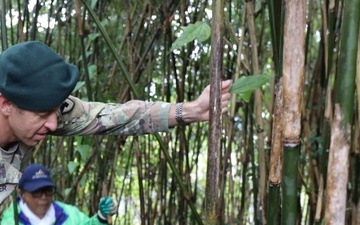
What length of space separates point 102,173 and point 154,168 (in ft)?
2.90

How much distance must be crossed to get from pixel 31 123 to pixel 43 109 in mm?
36

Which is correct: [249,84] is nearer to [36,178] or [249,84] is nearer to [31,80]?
[31,80]

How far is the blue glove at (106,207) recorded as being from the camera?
1.90 metres

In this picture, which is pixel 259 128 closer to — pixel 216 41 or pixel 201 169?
pixel 216 41

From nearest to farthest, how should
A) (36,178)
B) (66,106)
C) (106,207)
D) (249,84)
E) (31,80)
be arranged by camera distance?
(249,84) < (31,80) < (66,106) < (106,207) < (36,178)

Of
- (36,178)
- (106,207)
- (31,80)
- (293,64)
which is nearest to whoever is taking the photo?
(293,64)

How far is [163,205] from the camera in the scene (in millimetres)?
2414

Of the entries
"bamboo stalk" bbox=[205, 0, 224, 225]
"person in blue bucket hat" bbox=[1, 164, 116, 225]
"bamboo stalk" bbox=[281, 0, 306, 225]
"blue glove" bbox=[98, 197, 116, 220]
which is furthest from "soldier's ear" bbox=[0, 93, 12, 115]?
"person in blue bucket hat" bbox=[1, 164, 116, 225]

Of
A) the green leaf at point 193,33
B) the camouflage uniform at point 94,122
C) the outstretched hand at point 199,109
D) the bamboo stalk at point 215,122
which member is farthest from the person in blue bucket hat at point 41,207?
the bamboo stalk at point 215,122

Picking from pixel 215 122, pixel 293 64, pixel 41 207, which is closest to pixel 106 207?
pixel 41 207

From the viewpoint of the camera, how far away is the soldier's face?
1.07m

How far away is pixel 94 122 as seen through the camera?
126 centimetres

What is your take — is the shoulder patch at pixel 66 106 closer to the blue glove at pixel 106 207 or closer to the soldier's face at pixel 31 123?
the soldier's face at pixel 31 123

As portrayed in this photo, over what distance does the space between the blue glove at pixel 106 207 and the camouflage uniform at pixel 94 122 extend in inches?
25.1
